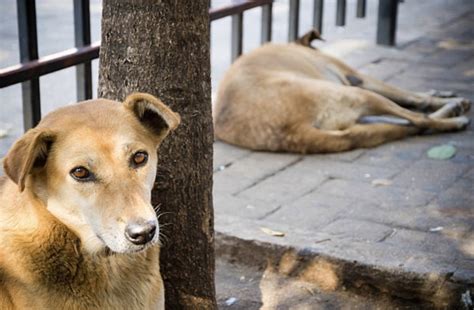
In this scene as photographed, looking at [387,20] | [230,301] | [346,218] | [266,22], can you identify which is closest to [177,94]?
[230,301]

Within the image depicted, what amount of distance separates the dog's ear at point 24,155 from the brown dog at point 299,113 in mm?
3495

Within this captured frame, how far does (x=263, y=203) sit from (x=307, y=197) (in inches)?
11.3

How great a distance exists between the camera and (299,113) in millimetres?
6625

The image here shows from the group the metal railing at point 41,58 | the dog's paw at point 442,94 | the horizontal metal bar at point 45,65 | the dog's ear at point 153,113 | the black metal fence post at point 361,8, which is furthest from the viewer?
the black metal fence post at point 361,8

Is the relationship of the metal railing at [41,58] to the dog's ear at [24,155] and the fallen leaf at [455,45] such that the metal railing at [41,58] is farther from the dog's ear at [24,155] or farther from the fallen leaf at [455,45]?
the fallen leaf at [455,45]

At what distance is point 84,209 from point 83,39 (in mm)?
3121

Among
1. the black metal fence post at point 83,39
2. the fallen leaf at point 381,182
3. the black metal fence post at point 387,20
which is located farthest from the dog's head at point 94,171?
the black metal fence post at point 387,20

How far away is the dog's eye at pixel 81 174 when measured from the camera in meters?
3.26

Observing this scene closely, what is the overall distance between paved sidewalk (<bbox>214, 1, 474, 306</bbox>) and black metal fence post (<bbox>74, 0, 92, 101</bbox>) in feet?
3.35

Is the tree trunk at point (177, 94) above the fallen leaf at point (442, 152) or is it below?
above

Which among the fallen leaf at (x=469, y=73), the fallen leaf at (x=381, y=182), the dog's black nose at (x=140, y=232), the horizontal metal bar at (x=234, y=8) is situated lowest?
the fallen leaf at (x=381, y=182)

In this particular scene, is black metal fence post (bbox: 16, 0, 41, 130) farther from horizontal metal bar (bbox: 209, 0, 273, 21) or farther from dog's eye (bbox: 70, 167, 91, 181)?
dog's eye (bbox: 70, 167, 91, 181)

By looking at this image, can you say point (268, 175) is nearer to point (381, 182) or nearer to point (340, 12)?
point (381, 182)

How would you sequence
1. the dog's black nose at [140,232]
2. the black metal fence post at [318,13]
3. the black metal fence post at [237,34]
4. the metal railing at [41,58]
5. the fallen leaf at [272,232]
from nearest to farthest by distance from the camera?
the dog's black nose at [140,232]
the fallen leaf at [272,232]
the metal railing at [41,58]
the black metal fence post at [237,34]
the black metal fence post at [318,13]
